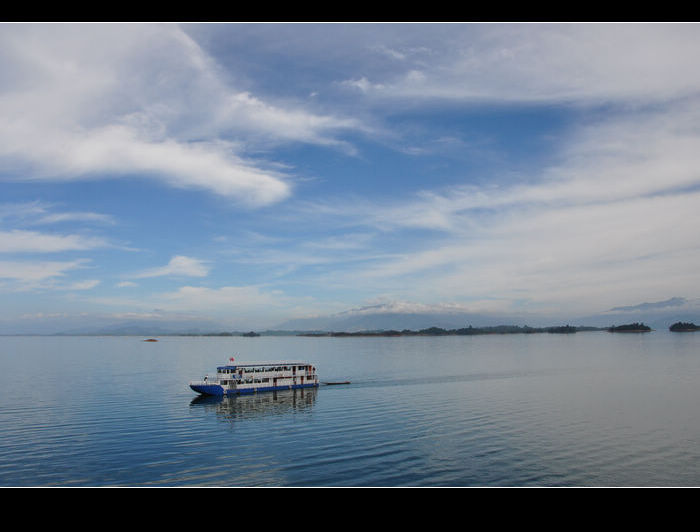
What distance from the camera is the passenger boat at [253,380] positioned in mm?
78562

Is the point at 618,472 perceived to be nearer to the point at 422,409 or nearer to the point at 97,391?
the point at 422,409

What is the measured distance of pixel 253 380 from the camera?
3290 inches

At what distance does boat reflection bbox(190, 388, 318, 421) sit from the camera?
64.4 metres

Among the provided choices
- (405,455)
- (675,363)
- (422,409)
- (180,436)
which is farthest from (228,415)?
(675,363)

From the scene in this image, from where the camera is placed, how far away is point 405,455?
4025cm

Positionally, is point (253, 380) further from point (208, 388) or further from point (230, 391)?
point (208, 388)

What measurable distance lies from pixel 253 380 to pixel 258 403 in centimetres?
1090

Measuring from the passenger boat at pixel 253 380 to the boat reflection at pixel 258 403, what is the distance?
1.14 m

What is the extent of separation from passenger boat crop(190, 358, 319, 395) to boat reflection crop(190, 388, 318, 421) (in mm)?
1138

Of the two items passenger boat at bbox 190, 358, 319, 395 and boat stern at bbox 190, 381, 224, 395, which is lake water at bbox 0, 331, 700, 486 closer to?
passenger boat at bbox 190, 358, 319, 395

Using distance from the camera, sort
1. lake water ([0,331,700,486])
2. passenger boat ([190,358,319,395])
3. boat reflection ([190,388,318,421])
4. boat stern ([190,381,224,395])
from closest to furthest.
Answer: lake water ([0,331,700,486]) → boat reflection ([190,388,318,421]) → boat stern ([190,381,224,395]) → passenger boat ([190,358,319,395])

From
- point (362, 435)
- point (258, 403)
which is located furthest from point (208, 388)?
point (362, 435)

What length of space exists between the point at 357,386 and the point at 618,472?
189ft

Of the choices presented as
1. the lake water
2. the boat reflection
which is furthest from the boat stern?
the lake water
